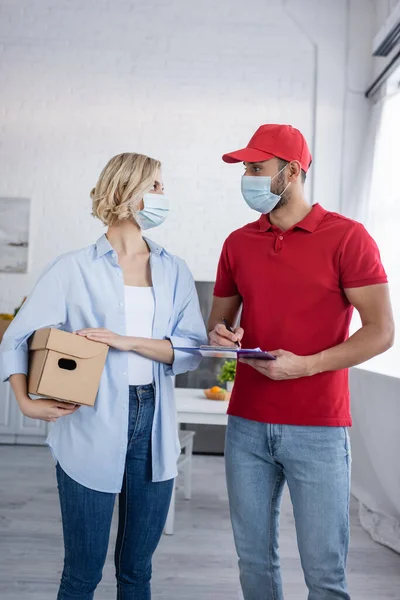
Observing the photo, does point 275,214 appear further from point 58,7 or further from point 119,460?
point 58,7

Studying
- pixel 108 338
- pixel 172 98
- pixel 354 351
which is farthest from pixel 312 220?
pixel 172 98

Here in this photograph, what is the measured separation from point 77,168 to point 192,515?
3.20 meters

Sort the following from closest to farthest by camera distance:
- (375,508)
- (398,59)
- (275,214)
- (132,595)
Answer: (132,595) < (275,214) < (375,508) < (398,59)

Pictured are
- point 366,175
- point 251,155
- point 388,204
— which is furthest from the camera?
point 366,175

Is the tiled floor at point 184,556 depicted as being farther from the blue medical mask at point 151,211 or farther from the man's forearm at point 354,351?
the blue medical mask at point 151,211

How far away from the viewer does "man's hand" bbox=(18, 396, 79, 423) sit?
1.53 metres

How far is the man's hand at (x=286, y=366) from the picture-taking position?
1.56m

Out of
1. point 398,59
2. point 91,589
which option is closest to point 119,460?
point 91,589

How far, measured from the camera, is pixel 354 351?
1.60 metres

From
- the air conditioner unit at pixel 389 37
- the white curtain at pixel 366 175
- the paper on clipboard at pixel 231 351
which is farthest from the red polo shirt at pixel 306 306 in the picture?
the white curtain at pixel 366 175

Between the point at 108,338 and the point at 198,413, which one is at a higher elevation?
the point at 108,338

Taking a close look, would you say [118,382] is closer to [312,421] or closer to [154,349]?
[154,349]

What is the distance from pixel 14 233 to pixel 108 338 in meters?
4.26

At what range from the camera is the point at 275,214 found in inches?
69.2
